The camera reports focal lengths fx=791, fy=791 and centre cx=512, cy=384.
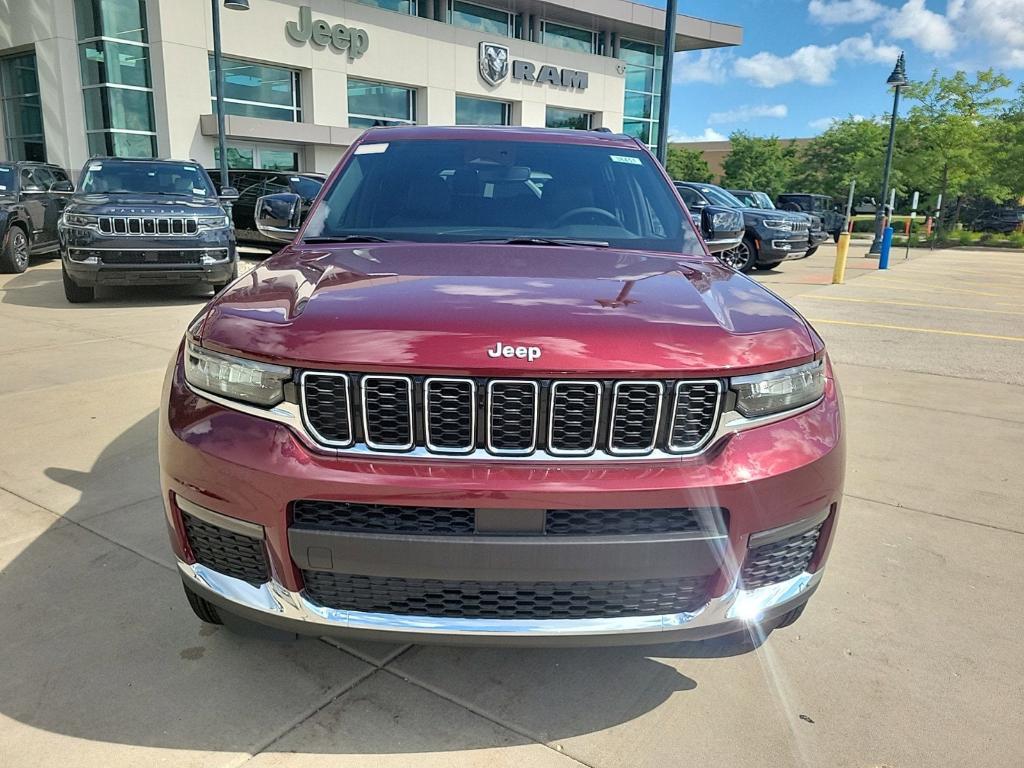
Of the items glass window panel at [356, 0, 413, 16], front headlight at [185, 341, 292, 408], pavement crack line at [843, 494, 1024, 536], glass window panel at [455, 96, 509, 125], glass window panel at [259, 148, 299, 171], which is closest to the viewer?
front headlight at [185, 341, 292, 408]

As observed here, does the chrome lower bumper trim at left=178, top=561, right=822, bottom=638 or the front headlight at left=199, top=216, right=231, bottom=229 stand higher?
the front headlight at left=199, top=216, right=231, bottom=229

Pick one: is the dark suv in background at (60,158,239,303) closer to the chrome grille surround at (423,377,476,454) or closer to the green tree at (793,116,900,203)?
the chrome grille surround at (423,377,476,454)

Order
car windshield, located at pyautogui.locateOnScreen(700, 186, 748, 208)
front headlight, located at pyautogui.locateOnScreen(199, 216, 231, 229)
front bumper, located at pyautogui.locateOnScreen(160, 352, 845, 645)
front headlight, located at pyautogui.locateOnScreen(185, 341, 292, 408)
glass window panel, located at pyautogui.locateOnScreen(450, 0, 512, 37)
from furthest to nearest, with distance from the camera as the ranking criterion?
glass window panel, located at pyautogui.locateOnScreen(450, 0, 512, 37)
car windshield, located at pyautogui.locateOnScreen(700, 186, 748, 208)
front headlight, located at pyautogui.locateOnScreen(199, 216, 231, 229)
front headlight, located at pyautogui.locateOnScreen(185, 341, 292, 408)
front bumper, located at pyautogui.locateOnScreen(160, 352, 845, 645)

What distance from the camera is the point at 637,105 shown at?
40.0 metres

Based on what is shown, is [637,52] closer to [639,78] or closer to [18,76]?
[639,78]

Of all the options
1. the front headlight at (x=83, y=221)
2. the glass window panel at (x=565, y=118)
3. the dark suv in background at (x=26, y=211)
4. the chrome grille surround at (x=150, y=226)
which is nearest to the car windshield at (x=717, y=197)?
the chrome grille surround at (x=150, y=226)

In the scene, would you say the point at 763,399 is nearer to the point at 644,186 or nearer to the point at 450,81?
the point at 644,186

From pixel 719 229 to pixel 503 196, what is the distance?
43.4 inches

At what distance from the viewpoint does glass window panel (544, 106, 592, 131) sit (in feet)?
116

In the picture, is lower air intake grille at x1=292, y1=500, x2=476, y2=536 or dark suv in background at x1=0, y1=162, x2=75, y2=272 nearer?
lower air intake grille at x1=292, y1=500, x2=476, y2=536

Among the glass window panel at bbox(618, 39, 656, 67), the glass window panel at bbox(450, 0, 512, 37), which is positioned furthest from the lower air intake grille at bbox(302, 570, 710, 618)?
the glass window panel at bbox(618, 39, 656, 67)

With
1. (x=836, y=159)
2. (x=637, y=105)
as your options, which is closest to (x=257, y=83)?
(x=637, y=105)

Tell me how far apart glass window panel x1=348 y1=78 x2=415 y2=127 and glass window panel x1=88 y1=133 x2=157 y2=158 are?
23.3 ft

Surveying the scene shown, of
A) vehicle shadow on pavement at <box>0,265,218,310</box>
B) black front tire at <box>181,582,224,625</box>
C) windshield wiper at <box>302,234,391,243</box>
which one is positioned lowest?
vehicle shadow on pavement at <box>0,265,218,310</box>
